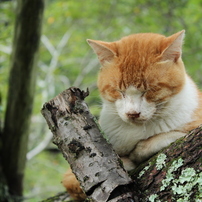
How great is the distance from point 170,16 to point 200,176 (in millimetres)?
4542

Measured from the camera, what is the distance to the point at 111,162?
167 cm

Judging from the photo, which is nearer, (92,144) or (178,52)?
(92,144)

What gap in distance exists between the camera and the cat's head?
2086 millimetres

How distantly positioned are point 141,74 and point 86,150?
0.72 m

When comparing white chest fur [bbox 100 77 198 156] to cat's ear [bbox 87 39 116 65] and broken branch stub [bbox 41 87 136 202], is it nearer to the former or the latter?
cat's ear [bbox 87 39 116 65]

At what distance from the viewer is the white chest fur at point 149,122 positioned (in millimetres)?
2184

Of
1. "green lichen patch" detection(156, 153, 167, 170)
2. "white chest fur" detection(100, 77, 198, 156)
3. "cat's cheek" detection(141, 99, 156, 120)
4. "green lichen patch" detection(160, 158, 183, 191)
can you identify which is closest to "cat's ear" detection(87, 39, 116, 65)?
"white chest fur" detection(100, 77, 198, 156)

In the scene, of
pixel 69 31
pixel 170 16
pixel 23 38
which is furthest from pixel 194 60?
pixel 23 38

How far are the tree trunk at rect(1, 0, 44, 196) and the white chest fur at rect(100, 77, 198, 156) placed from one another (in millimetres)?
Answer: 1368

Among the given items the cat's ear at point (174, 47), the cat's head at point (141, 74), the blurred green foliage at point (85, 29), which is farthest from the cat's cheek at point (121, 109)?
the blurred green foliage at point (85, 29)

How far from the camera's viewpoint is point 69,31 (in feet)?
21.3

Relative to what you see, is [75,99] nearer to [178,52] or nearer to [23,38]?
[178,52]

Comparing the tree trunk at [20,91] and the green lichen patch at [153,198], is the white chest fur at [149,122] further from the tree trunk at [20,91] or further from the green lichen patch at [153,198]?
the tree trunk at [20,91]

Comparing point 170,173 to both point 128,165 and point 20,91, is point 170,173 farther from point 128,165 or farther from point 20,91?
point 20,91
